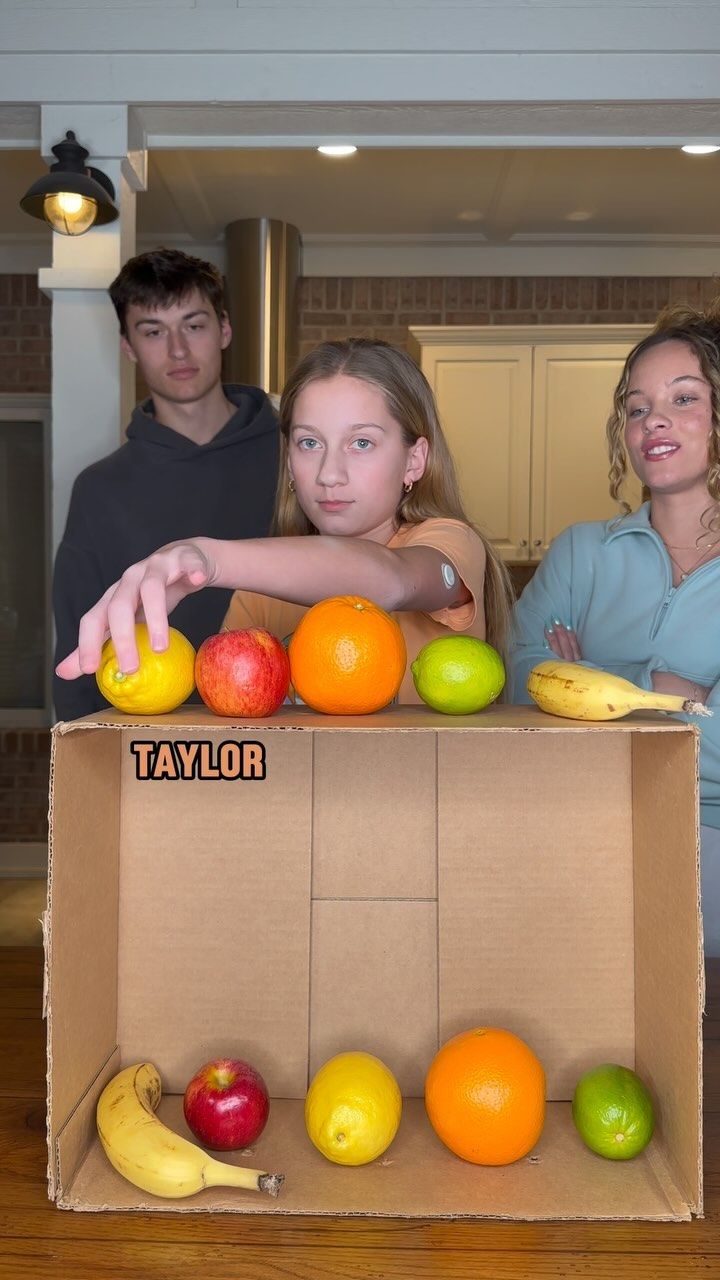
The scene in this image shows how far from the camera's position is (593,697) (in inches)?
32.1

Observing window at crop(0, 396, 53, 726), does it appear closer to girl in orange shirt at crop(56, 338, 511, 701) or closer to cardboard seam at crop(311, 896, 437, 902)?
girl in orange shirt at crop(56, 338, 511, 701)

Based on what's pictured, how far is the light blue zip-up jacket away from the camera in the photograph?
5.66ft

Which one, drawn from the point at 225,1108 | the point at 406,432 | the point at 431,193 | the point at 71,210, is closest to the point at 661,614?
the point at 406,432

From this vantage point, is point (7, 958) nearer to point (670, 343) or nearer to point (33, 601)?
point (670, 343)

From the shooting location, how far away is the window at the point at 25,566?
17.9 ft

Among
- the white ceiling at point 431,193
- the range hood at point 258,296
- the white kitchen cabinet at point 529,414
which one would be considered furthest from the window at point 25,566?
the white kitchen cabinet at point 529,414

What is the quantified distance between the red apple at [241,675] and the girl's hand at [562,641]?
1050 millimetres

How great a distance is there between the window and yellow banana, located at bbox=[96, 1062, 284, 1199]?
4786 millimetres

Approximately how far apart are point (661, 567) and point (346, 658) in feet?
3.61

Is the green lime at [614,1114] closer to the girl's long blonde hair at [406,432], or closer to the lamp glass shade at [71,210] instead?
the girl's long blonde hair at [406,432]

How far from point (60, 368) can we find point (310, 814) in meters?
2.04

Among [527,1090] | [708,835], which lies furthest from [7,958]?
[708,835]

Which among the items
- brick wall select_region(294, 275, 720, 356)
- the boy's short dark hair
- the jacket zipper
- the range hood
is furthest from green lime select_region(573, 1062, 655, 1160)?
brick wall select_region(294, 275, 720, 356)

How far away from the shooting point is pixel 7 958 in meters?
1.28
